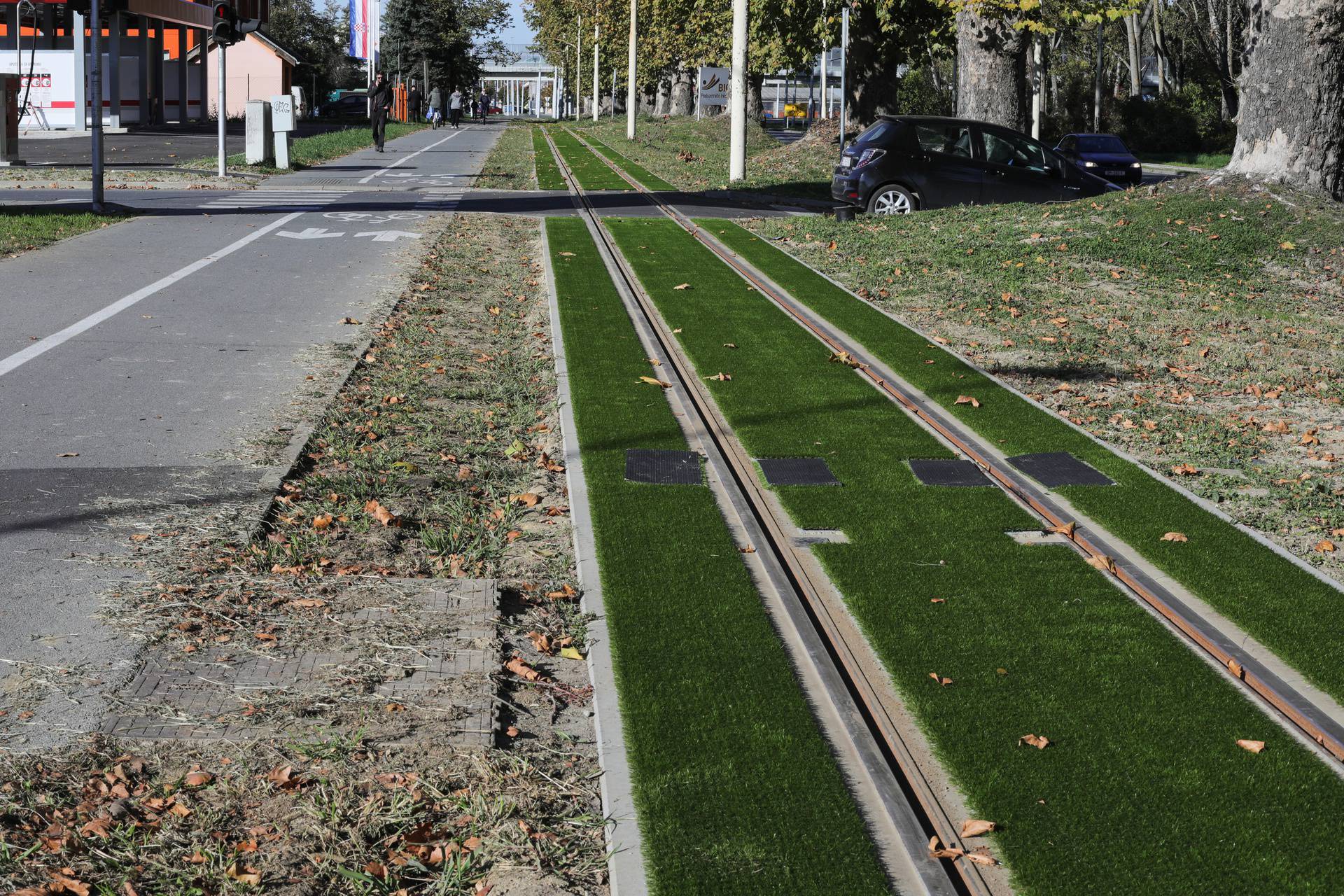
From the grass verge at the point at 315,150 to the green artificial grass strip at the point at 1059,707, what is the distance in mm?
23822

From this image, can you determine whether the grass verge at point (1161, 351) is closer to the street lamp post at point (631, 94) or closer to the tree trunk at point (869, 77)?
the tree trunk at point (869, 77)

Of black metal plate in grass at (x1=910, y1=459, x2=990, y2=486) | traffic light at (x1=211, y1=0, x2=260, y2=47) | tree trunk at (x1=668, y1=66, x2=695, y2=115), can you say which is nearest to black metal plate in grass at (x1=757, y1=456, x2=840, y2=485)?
black metal plate in grass at (x1=910, y1=459, x2=990, y2=486)

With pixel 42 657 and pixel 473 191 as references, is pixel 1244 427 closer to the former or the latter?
pixel 42 657

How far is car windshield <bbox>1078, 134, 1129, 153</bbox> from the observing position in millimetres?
36406

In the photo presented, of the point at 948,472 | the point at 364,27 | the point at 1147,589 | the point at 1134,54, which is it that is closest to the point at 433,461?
the point at 948,472

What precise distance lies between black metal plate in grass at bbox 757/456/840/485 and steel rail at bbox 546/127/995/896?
90 mm

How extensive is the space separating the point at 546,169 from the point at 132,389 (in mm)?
25864

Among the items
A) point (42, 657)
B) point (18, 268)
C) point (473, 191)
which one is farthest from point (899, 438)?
point (473, 191)

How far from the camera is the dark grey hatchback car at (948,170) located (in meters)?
20.3

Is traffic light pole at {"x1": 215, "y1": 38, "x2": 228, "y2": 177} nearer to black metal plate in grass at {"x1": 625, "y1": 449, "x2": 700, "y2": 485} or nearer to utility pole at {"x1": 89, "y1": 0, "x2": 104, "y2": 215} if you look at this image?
utility pole at {"x1": 89, "y1": 0, "x2": 104, "y2": 215}

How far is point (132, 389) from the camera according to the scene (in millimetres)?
8891

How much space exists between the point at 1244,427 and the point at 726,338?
13.5 ft

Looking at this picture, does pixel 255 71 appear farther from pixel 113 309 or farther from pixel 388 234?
pixel 113 309

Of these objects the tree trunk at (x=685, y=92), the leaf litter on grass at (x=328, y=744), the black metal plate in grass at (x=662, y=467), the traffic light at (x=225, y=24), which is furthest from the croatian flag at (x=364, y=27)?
the leaf litter on grass at (x=328, y=744)
